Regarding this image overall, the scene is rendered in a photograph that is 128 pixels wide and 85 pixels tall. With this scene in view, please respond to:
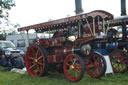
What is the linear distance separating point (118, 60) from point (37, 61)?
3.07m

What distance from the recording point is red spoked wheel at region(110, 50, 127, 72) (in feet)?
23.4

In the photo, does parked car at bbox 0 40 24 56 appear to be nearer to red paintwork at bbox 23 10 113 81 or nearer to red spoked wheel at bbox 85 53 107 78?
red paintwork at bbox 23 10 113 81

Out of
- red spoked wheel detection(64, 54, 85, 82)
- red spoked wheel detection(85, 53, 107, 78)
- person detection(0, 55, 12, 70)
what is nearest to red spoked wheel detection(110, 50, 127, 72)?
red spoked wheel detection(85, 53, 107, 78)

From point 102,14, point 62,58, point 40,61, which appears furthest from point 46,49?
point 102,14

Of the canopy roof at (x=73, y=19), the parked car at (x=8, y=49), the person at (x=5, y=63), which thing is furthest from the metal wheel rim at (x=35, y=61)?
the parked car at (x=8, y=49)

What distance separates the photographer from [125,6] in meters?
14.6

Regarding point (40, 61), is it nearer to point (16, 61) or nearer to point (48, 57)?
point (48, 57)

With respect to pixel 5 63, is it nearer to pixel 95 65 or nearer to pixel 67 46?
pixel 67 46

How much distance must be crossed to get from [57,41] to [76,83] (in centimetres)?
167

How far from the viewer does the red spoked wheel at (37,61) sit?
6.54 meters

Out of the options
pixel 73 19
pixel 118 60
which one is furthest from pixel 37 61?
pixel 118 60

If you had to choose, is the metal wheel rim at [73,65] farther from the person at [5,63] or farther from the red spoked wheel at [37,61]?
the person at [5,63]

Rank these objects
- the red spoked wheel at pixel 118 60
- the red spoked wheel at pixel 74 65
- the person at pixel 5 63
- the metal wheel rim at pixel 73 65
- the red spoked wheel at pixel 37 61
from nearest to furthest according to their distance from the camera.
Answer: the red spoked wheel at pixel 74 65, the metal wheel rim at pixel 73 65, the red spoked wheel at pixel 37 61, the red spoked wheel at pixel 118 60, the person at pixel 5 63

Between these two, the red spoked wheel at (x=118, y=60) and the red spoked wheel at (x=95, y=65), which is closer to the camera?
the red spoked wheel at (x=95, y=65)
